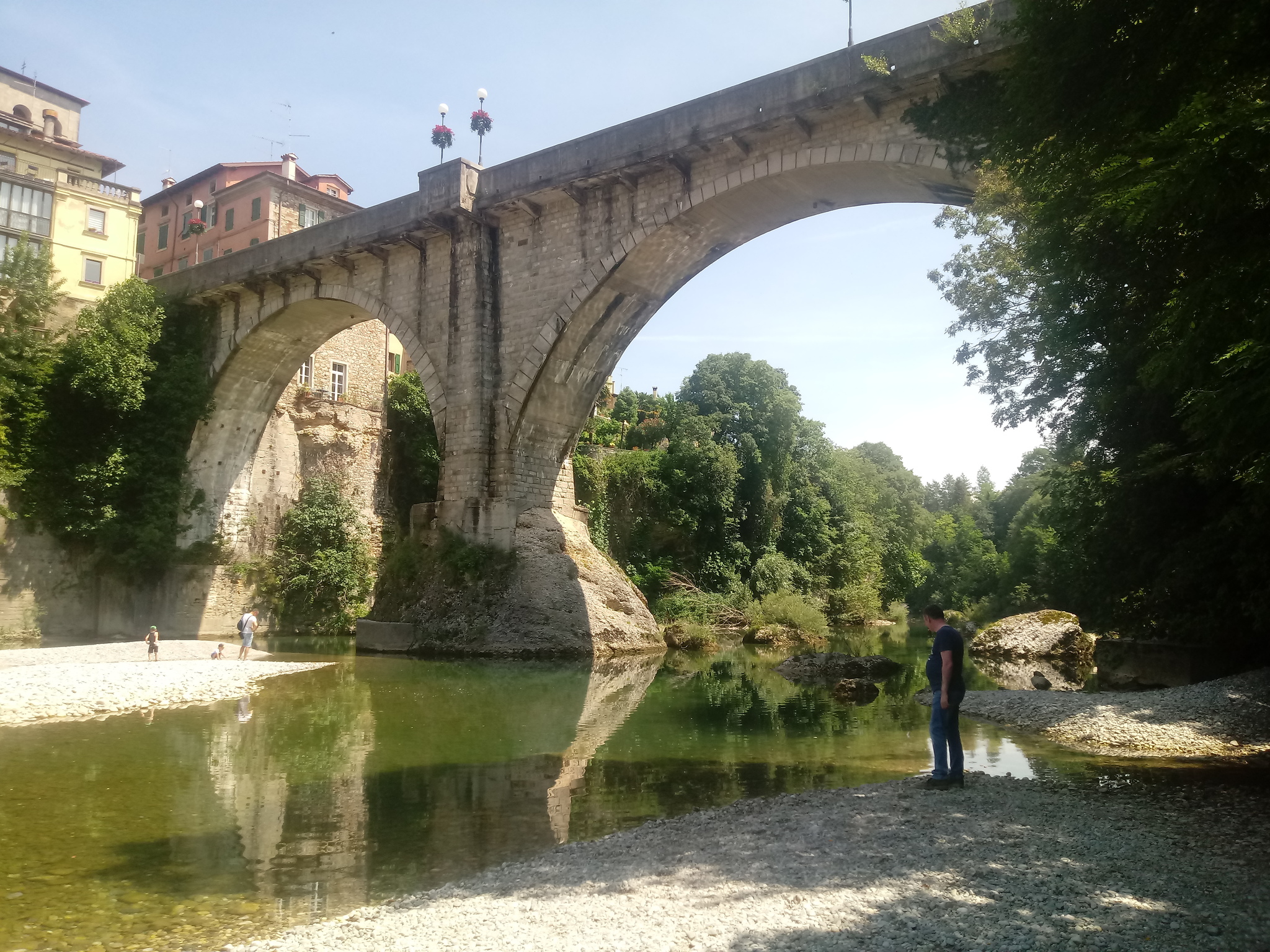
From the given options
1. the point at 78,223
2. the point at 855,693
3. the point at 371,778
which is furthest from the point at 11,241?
the point at 855,693

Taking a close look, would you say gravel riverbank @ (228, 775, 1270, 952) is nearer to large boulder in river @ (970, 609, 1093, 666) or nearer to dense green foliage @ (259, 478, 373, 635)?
large boulder in river @ (970, 609, 1093, 666)

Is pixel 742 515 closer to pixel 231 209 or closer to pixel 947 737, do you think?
pixel 947 737

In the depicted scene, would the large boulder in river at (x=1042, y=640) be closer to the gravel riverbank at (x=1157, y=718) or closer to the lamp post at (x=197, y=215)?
the gravel riverbank at (x=1157, y=718)

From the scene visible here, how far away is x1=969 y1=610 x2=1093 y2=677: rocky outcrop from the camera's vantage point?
61.9 ft


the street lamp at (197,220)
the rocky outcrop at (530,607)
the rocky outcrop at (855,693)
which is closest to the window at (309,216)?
the street lamp at (197,220)

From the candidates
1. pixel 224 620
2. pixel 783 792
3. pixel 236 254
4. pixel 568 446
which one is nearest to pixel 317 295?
pixel 236 254

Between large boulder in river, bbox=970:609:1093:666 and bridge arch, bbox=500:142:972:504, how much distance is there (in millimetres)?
9991

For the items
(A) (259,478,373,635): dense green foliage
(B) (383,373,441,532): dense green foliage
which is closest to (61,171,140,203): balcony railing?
(B) (383,373,441,532): dense green foliage

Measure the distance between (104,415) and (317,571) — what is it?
649 centimetres

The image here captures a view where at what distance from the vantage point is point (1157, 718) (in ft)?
30.3

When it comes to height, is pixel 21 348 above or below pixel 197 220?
below

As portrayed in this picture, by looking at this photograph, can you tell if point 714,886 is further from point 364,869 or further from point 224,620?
point 224,620

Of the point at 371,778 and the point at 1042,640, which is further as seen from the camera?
the point at 1042,640

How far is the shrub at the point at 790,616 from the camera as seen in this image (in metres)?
24.8
